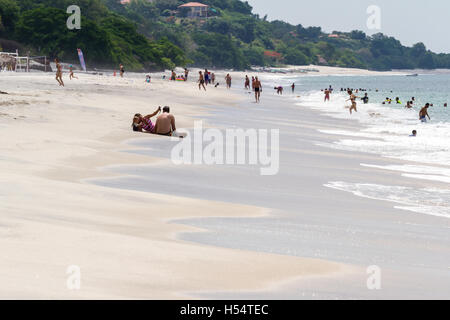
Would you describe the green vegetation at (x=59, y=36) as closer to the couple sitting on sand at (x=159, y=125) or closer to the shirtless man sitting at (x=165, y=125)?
the couple sitting on sand at (x=159, y=125)

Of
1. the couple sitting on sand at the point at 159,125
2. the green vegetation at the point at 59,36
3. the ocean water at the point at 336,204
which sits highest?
the green vegetation at the point at 59,36

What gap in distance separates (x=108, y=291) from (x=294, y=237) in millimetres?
3124

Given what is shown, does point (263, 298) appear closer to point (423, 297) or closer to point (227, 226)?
point (423, 297)

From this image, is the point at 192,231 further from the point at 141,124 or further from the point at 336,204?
the point at 141,124

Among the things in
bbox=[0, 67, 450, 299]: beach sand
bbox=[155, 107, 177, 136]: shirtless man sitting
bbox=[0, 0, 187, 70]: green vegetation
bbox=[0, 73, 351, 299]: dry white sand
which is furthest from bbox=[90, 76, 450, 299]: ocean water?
bbox=[0, 0, 187, 70]: green vegetation

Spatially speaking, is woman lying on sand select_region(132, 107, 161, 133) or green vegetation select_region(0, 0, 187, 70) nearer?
woman lying on sand select_region(132, 107, 161, 133)

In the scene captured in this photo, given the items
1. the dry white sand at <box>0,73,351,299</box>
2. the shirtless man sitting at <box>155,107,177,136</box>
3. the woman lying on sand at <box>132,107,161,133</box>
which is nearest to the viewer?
the dry white sand at <box>0,73,351,299</box>

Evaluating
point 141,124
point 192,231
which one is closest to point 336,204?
point 192,231

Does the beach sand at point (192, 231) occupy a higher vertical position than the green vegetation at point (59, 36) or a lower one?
lower

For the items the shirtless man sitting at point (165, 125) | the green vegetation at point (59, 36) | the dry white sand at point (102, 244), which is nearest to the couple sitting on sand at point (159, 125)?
the shirtless man sitting at point (165, 125)

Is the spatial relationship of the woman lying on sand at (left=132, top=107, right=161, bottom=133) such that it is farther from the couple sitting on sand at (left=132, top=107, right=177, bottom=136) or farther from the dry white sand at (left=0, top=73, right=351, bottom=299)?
the dry white sand at (left=0, top=73, right=351, bottom=299)

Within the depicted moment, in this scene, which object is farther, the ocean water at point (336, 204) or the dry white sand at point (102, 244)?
the ocean water at point (336, 204)

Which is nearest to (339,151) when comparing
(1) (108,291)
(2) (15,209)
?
(2) (15,209)

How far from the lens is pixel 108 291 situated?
4875 mm
